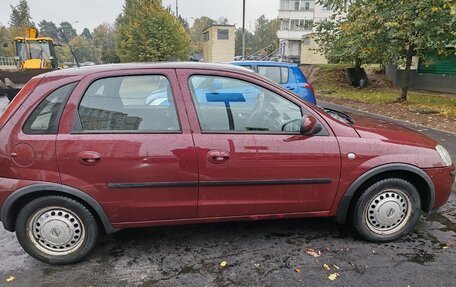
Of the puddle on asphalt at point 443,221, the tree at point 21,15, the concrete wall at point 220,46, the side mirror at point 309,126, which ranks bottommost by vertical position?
the puddle on asphalt at point 443,221

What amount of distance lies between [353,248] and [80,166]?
2526 mm

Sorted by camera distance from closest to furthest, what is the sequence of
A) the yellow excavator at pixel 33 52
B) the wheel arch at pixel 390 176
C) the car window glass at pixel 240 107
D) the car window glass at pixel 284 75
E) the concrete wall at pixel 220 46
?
1. the car window glass at pixel 240 107
2. the wheel arch at pixel 390 176
3. the car window glass at pixel 284 75
4. the yellow excavator at pixel 33 52
5. the concrete wall at pixel 220 46

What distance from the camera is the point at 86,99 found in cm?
305

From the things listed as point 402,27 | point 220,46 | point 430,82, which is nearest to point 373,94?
point 430,82

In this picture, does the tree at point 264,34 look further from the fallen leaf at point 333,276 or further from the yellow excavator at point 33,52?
the fallen leaf at point 333,276

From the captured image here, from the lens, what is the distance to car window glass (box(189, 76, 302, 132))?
316 cm

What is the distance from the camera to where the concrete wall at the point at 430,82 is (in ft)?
54.6

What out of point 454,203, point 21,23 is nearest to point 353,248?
point 454,203

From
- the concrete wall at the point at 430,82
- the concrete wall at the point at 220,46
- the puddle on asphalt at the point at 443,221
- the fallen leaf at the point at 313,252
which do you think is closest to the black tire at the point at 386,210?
the fallen leaf at the point at 313,252

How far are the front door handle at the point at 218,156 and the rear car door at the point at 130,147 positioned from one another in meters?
0.13

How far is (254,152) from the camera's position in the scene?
3.10 m

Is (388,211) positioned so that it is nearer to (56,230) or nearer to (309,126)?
(309,126)

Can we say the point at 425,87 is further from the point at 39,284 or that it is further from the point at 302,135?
the point at 39,284

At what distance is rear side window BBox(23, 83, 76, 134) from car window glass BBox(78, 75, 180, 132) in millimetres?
156
